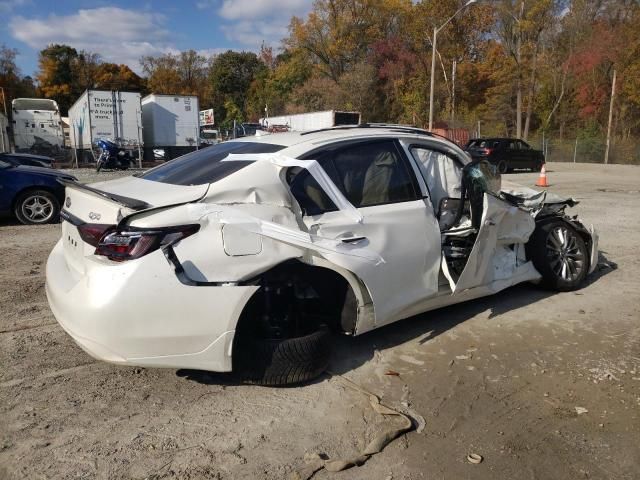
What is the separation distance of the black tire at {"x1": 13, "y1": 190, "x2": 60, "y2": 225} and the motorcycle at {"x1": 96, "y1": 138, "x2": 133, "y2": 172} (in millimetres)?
13012

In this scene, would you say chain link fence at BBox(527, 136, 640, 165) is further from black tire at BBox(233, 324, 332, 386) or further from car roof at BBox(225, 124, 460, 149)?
black tire at BBox(233, 324, 332, 386)

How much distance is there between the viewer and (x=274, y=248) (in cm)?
317

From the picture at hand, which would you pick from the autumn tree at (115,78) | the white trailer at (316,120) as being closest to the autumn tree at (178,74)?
the autumn tree at (115,78)

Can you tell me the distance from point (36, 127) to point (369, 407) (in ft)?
94.0

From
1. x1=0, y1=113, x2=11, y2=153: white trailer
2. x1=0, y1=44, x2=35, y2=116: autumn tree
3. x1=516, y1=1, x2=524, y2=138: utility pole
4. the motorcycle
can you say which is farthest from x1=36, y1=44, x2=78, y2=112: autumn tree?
x1=516, y1=1, x2=524, y2=138: utility pole

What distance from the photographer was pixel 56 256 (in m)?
3.74

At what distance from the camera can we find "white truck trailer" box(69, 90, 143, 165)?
23938 millimetres

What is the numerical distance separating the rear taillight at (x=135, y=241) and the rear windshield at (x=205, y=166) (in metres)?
0.53

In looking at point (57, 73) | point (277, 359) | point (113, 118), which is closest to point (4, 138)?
point (113, 118)

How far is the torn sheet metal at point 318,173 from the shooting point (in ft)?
11.3

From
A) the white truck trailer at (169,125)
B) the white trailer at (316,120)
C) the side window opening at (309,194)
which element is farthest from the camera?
the white trailer at (316,120)

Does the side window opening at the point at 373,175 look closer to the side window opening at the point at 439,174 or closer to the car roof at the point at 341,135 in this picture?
the car roof at the point at 341,135

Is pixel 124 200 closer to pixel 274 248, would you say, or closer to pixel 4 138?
pixel 274 248

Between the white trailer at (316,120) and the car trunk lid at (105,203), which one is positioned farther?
the white trailer at (316,120)
